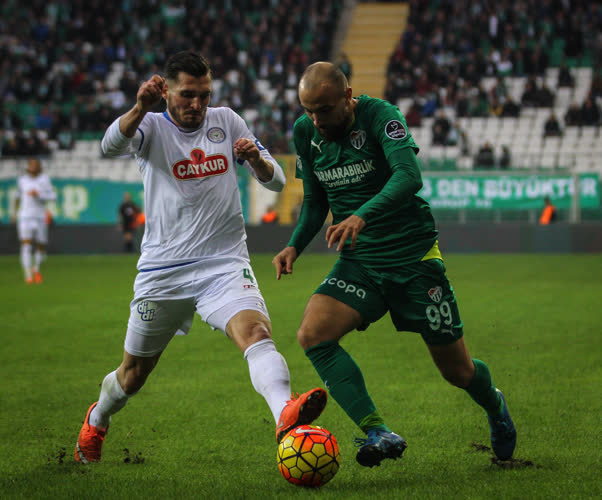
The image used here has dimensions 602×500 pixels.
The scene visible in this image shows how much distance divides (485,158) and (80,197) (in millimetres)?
12232

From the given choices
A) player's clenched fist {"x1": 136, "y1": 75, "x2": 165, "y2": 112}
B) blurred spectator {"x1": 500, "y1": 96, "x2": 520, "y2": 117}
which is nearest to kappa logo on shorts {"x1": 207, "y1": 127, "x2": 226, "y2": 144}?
player's clenched fist {"x1": 136, "y1": 75, "x2": 165, "y2": 112}

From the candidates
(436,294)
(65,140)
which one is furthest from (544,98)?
(436,294)

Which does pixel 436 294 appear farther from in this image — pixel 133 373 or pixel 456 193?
pixel 456 193

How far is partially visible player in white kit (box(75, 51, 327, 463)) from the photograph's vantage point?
441cm

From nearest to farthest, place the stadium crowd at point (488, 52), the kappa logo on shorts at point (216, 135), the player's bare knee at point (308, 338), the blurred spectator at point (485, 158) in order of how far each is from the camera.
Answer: the player's bare knee at point (308, 338) < the kappa logo on shorts at point (216, 135) < the blurred spectator at point (485, 158) < the stadium crowd at point (488, 52)

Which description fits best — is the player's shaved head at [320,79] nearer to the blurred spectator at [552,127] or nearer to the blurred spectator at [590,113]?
the blurred spectator at [552,127]

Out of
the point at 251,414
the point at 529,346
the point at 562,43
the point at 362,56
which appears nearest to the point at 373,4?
the point at 362,56

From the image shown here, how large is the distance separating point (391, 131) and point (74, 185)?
76.2 ft

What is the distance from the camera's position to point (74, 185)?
26.2m

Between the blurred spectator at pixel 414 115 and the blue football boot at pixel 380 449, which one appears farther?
the blurred spectator at pixel 414 115

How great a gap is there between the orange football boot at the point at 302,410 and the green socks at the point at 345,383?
298mm

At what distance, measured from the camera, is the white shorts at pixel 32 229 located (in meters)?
17.1

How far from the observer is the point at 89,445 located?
4758 millimetres

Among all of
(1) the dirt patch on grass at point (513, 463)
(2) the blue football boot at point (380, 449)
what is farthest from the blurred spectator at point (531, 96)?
(2) the blue football boot at point (380, 449)
